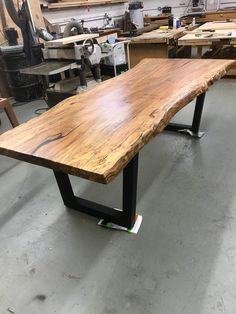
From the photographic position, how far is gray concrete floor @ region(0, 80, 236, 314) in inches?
45.4

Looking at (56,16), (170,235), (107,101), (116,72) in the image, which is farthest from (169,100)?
(56,16)

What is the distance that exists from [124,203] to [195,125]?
1.35 metres

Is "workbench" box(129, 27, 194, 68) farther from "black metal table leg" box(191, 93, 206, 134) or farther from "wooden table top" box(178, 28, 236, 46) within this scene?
"black metal table leg" box(191, 93, 206, 134)

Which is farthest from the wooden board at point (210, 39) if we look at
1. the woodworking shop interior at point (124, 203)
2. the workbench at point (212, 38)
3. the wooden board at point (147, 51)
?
the woodworking shop interior at point (124, 203)

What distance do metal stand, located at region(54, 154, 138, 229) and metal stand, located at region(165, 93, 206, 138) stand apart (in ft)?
4.18

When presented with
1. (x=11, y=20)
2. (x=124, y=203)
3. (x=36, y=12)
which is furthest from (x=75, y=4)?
(x=124, y=203)

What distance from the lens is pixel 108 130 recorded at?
1.17 meters

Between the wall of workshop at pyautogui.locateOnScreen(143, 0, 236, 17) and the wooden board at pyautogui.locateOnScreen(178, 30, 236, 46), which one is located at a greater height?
the wall of workshop at pyautogui.locateOnScreen(143, 0, 236, 17)

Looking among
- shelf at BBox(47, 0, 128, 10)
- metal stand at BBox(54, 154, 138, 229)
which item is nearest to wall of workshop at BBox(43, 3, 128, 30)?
shelf at BBox(47, 0, 128, 10)

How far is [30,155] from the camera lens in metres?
1.04

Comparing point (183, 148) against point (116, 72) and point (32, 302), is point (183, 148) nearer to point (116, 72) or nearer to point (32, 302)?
point (32, 302)

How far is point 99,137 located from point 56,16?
408 centimetres

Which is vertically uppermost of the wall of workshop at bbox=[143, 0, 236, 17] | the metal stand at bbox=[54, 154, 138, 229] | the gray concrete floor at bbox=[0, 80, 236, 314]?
the wall of workshop at bbox=[143, 0, 236, 17]

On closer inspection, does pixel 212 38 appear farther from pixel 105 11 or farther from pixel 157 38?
pixel 105 11
